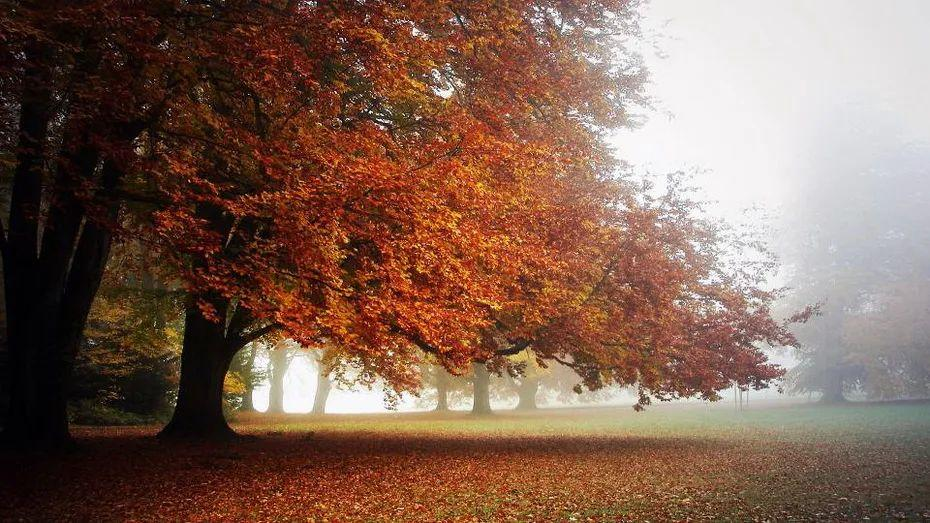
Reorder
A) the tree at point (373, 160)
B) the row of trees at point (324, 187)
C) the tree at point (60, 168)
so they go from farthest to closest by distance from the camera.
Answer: the tree at point (373, 160), the row of trees at point (324, 187), the tree at point (60, 168)

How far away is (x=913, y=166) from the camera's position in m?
48.5

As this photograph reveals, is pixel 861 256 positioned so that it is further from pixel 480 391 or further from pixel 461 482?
pixel 461 482

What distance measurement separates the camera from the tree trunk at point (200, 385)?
16500 mm

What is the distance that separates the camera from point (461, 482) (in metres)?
10.9

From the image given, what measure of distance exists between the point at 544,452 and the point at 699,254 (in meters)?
A: 9.61

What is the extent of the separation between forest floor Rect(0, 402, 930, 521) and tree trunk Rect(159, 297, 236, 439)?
33.1 inches

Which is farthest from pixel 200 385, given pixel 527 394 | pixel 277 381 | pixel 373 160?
pixel 527 394

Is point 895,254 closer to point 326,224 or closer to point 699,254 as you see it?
point 699,254

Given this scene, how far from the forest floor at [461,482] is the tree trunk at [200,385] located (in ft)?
2.76

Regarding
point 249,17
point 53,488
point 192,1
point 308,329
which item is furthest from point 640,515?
point 192,1

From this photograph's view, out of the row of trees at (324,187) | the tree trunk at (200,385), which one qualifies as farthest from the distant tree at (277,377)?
the row of trees at (324,187)

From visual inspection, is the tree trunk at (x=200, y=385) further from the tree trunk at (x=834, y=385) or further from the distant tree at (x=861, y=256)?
the tree trunk at (x=834, y=385)

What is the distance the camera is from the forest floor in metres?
8.35

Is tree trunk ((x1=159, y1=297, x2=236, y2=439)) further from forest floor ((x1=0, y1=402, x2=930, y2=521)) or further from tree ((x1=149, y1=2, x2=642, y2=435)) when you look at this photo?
tree ((x1=149, y1=2, x2=642, y2=435))
